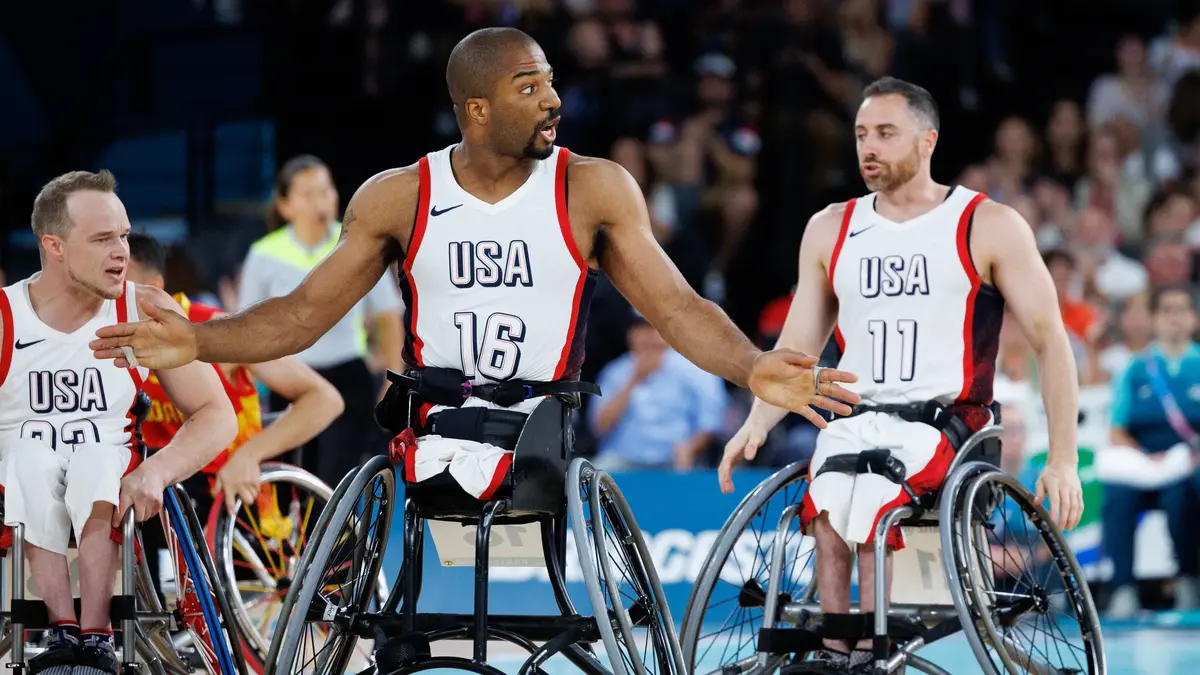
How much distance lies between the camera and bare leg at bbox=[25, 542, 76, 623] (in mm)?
4453

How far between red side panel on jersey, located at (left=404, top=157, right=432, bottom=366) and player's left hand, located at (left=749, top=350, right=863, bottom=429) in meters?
0.85

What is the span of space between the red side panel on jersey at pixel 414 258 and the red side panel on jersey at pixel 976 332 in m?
1.67

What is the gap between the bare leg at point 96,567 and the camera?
4.44 metres

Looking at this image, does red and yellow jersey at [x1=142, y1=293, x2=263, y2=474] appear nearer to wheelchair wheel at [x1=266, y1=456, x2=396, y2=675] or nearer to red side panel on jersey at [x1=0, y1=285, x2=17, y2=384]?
red side panel on jersey at [x1=0, y1=285, x2=17, y2=384]

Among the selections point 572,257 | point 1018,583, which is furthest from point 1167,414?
point 572,257

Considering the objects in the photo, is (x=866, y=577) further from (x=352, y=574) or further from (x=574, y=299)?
(x=352, y=574)

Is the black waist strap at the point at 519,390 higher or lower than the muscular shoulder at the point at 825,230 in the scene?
lower

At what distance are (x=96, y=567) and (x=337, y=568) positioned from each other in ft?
2.36

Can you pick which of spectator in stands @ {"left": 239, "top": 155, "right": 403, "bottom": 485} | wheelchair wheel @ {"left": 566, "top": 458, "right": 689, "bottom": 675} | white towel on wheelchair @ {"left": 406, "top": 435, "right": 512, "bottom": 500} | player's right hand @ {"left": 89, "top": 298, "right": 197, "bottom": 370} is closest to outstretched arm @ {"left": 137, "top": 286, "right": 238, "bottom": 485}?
player's right hand @ {"left": 89, "top": 298, "right": 197, "bottom": 370}

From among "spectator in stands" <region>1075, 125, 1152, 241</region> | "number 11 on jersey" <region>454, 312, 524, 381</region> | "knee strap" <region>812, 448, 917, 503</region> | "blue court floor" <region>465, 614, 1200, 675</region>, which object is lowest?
"blue court floor" <region>465, 614, 1200, 675</region>

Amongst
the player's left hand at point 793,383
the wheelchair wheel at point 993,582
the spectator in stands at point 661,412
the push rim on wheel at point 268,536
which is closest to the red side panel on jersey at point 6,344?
the push rim on wheel at point 268,536

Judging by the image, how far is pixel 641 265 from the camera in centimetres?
413

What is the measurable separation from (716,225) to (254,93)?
10.6 feet

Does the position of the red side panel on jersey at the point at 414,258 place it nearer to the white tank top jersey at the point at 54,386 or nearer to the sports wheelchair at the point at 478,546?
the sports wheelchair at the point at 478,546
